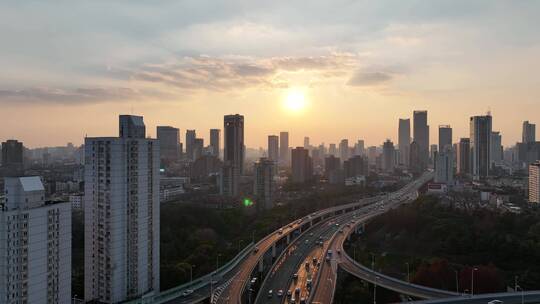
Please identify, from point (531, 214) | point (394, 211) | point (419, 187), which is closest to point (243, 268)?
point (394, 211)

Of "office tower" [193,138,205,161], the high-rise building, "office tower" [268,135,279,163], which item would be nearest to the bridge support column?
the high-rise building

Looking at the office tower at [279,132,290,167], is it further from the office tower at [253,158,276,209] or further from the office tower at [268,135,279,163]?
the office tower at [253,158,276,209]

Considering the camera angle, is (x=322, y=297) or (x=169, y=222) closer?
(x=322, y=297)

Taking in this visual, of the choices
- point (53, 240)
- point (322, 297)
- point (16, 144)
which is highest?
point (16, 144)

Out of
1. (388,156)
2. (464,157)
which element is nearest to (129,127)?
(464,157)

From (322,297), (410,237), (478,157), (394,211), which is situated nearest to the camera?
(322,297)

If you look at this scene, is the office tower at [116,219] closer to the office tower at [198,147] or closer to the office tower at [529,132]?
the office tower at [198,147]

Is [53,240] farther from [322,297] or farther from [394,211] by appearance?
[394,211]

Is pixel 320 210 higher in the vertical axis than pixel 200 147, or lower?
lower
